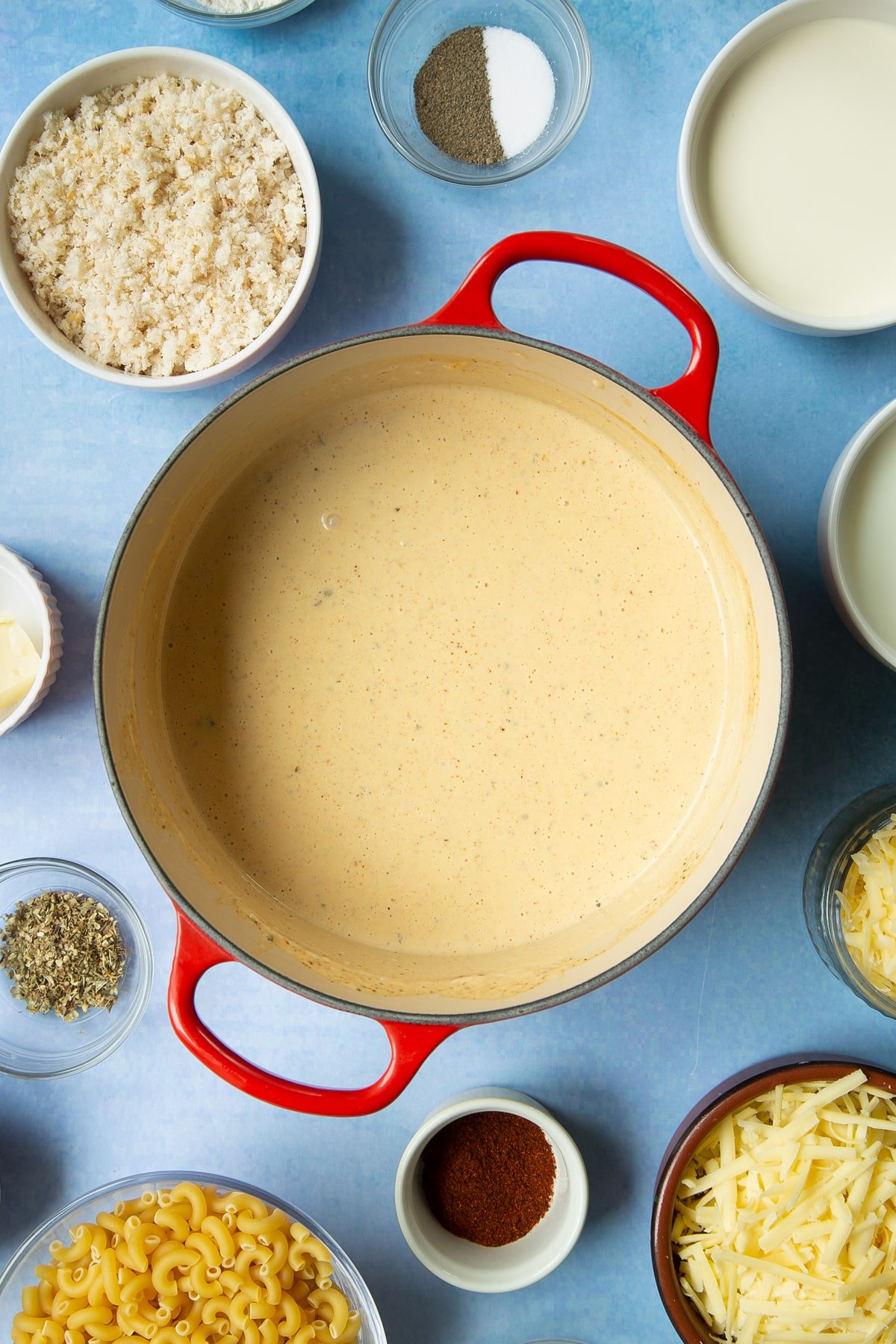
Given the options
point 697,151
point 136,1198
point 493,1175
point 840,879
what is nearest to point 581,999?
point 493,1175

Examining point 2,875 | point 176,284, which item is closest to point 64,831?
point 2,875

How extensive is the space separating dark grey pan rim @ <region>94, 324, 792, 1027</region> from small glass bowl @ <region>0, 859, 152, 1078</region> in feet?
1.00

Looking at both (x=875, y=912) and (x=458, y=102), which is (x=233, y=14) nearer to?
→ (x=458, y=102)

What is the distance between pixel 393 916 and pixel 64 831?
42 cm

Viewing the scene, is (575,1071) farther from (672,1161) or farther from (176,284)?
(176,284)

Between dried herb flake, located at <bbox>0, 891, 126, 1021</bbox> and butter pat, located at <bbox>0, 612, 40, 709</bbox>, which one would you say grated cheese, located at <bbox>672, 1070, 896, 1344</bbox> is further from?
butter pat, located at <bbox>0, 612, 40, 709</bbox>

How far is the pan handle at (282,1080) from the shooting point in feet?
2.99

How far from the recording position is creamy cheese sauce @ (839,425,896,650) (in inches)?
42.9

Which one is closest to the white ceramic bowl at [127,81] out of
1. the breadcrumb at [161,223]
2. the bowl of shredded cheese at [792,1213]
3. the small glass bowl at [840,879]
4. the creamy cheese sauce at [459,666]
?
the breadcrumb at [161,223]

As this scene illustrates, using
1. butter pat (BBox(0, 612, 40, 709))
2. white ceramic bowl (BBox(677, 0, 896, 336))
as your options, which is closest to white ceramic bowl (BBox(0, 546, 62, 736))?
butter pat (BBox(0, 612, 40, 709))

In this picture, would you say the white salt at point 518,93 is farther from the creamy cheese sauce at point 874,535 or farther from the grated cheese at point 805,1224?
the grated cheese at point 805,1224

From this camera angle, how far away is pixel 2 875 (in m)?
1.18

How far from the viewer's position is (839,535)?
3.56 feet

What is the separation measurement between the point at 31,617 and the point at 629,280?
0.77 metres
